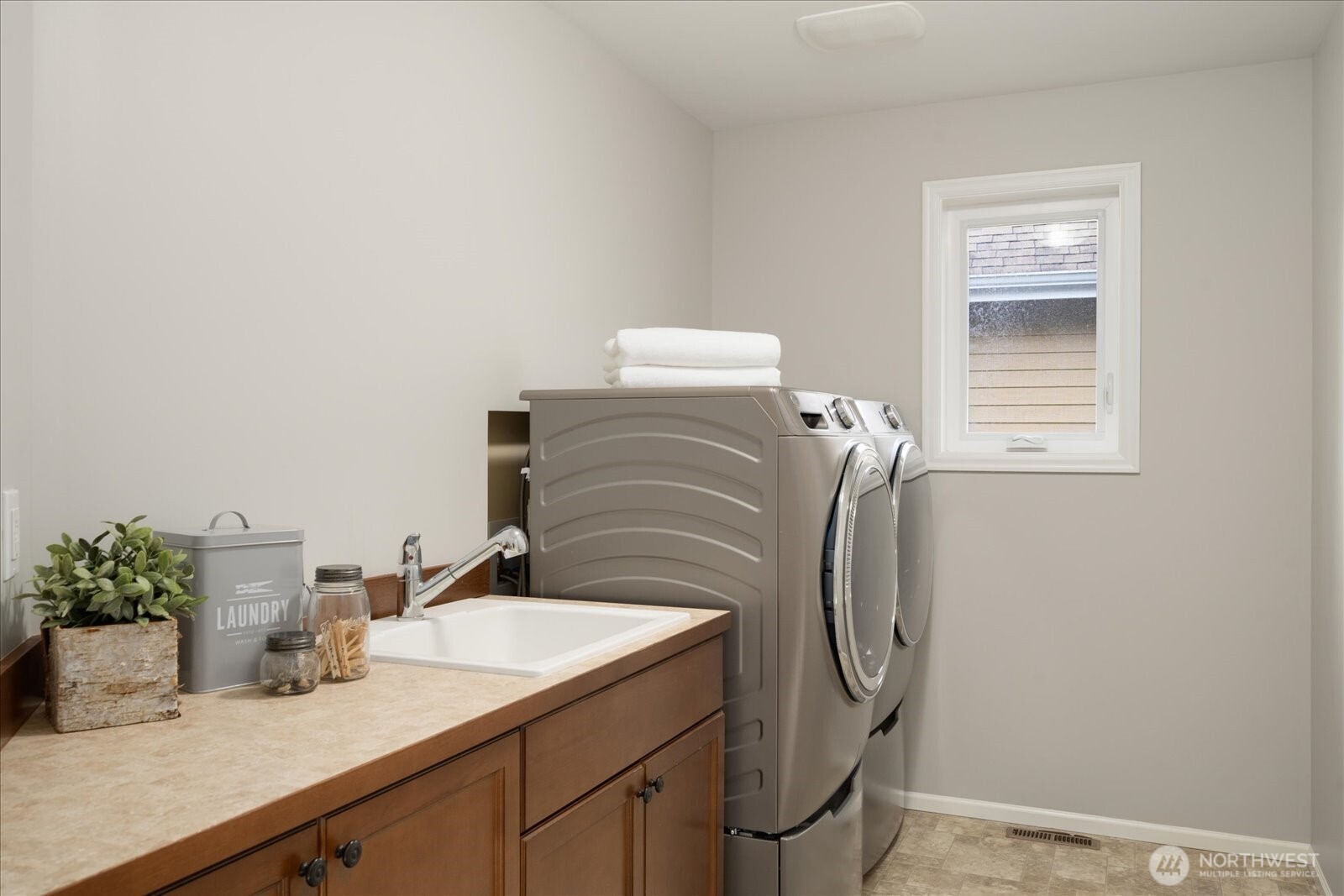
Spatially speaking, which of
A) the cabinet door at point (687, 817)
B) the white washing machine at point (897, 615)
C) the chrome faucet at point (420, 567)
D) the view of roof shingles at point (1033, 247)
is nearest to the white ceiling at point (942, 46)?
the view of roof shingles at point (1033, 247)

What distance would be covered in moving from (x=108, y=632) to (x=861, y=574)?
1.56 metres

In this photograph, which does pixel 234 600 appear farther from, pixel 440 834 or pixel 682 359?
pixel 682 359

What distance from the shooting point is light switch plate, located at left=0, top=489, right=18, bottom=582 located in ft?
3.74

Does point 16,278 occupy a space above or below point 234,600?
above

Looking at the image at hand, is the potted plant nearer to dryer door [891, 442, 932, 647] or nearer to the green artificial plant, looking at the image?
the green artificial plant

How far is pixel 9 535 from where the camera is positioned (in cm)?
116

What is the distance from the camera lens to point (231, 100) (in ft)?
5.57

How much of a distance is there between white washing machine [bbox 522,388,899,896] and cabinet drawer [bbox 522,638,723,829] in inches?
6.4

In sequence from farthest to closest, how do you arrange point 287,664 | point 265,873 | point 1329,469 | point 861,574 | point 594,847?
point 1329,469
point 861,574
point 594,847
point 287,664
point 265,873

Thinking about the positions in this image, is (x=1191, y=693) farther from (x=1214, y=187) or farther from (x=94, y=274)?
(x=94, y=274)

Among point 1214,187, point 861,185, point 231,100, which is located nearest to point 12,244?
point 231,100

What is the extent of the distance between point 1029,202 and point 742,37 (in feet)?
3.88

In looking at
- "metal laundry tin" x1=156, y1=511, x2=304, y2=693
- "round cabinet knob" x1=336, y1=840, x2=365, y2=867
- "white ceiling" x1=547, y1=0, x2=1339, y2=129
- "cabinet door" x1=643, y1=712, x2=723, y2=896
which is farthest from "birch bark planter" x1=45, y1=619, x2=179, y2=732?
"white ceiling" x1=547, y1=0, x2=1339, y2=129

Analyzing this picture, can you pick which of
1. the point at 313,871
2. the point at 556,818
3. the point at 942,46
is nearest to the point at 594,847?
the point at 556,818
